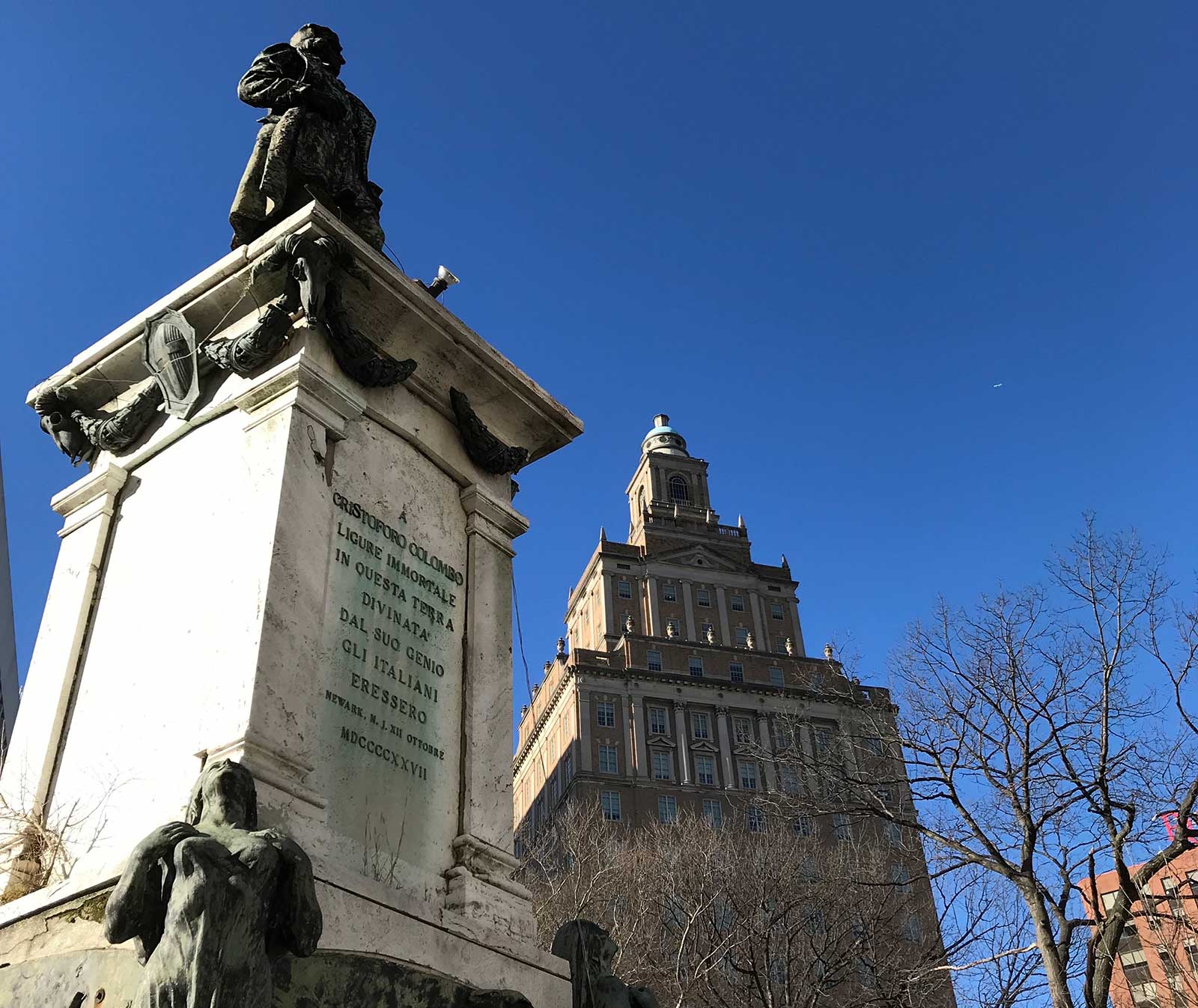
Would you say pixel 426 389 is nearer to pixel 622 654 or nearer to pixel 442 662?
pixel 442 662

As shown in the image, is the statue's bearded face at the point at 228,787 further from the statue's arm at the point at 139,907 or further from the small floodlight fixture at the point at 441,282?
the small floodlight fixture at the point at 441,282

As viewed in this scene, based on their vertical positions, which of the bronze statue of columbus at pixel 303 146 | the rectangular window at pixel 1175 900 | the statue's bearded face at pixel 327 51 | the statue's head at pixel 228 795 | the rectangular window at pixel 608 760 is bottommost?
the statue's head at pixel 228 795

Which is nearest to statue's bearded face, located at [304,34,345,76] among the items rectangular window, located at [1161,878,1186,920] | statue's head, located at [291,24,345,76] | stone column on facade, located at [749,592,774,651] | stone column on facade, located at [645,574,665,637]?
statue's head, located at [291,24,345,76]

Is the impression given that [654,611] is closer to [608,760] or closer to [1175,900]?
[608,760]

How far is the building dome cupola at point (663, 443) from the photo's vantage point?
102750mm

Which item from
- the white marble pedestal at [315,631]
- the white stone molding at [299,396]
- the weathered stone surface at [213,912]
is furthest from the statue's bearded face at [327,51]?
the weathered stone surface at [213,912]

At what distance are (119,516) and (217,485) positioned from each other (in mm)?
1093

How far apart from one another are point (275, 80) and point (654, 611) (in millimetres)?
78095

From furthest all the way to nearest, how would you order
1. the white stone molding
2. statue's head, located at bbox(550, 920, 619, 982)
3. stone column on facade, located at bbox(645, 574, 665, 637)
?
1. stone column on facade, located at bbox(645, 574, 665, 637)
2. the white stone molding
3. statue's head, located at bbox(550, 920, 619, 982)

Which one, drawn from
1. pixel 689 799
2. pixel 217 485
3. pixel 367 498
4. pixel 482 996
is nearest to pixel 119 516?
pixel 217 485

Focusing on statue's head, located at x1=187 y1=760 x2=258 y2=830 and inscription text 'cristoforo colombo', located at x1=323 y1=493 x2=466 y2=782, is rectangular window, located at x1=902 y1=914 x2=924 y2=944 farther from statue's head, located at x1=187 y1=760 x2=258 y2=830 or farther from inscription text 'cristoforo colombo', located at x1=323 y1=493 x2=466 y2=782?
statue's head, located at x1=187 y1=760 x2=258 y2=830

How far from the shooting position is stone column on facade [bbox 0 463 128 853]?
6129mm

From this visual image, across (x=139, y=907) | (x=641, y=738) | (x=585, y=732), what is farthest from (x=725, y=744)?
(x=139, y=907)

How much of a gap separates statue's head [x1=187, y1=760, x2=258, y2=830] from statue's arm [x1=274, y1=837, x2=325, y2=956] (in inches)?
11.9
